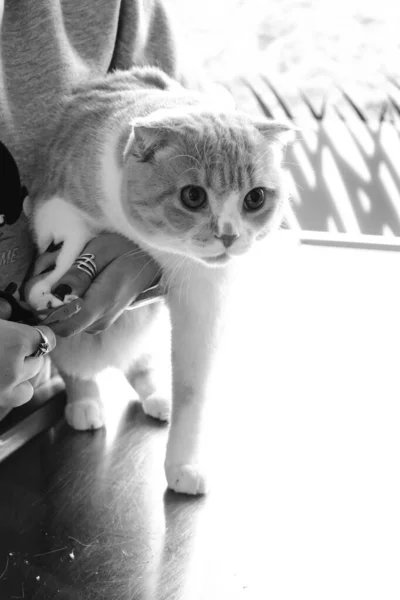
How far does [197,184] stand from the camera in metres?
0.98

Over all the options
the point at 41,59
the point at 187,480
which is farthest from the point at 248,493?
the point at 41,59

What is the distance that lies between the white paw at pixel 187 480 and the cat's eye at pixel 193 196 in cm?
39

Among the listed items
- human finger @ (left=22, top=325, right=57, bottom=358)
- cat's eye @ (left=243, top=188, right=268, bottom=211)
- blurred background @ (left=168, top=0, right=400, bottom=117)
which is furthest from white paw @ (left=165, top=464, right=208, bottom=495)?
blurred background @ (left=168, top=0, right=400, bottom=117)

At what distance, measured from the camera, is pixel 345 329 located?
140 cm

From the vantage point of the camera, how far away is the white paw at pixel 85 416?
3.62 feet

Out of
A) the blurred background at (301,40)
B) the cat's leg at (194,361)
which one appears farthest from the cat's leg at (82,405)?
the blurred background at (301,40)

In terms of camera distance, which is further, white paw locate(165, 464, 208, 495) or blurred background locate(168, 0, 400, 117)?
blurred background locate(168, 0, 400, 117)

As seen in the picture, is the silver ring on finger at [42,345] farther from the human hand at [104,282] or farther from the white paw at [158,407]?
the white paw at [158,407]

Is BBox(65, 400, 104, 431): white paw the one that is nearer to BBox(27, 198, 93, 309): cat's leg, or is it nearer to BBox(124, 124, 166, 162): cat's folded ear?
BBox(27, 198, 93, 309): cat's leg

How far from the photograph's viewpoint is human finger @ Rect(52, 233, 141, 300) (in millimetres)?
922

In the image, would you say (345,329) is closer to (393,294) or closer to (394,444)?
(393,294)

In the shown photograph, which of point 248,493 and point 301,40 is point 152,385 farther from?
point 301,40

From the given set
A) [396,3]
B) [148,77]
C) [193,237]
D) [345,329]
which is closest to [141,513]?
[193,237]

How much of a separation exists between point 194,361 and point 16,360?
0.35 meters
